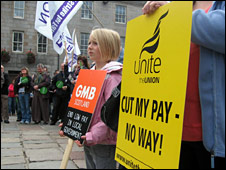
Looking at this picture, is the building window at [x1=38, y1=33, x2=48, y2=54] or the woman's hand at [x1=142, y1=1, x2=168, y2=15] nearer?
the woman's hand at [x1=142, y1=1, x2=168, y2=15]

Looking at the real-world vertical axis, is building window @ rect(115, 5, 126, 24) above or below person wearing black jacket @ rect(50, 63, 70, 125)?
above

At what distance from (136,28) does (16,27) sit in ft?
63.3

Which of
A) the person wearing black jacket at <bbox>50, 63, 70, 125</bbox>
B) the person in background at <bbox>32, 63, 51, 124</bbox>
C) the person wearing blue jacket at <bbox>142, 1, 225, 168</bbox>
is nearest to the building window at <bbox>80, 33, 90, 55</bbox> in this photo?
the person in background at <bbox>32, 63, 51, 124</bbox>

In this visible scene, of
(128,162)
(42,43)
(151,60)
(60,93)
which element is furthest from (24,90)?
(42,43)

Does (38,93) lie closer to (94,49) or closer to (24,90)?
(24,90)

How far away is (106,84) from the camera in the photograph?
6.33 ft

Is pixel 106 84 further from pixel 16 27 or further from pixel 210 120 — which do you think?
pixel 16 27

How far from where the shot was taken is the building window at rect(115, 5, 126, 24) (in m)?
22.0

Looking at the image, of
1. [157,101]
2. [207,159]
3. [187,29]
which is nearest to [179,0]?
[187,29]

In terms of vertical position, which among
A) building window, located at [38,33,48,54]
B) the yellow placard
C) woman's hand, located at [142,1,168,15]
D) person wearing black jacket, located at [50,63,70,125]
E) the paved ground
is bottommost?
the paved ground

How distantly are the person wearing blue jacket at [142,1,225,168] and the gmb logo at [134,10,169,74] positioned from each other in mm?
132

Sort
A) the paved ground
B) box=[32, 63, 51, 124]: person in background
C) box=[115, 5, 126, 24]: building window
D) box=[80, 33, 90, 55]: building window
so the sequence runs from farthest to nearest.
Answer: box=[115, 5, 126, 24]: building window → box=[80, 33, 90, 55]: building window → box=[32, 63, 51, 124]: person in background → the paved ground

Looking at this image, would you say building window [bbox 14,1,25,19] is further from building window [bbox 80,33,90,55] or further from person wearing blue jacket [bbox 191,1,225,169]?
person wearing blue jacket [bbox 191,1,225,169]

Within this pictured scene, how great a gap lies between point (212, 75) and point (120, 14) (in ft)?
71.1
